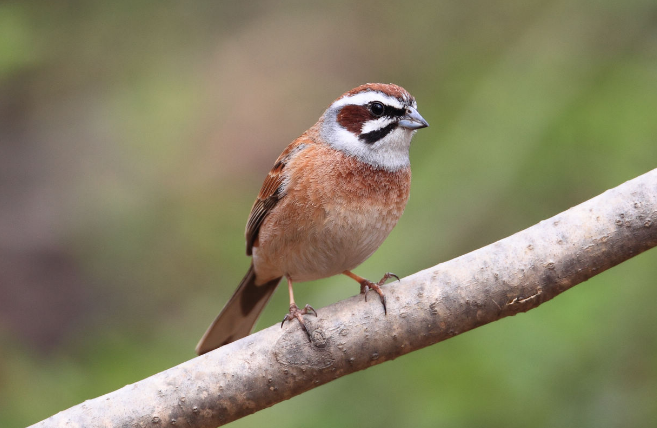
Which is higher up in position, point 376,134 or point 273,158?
point 273,158

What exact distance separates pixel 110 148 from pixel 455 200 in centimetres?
441

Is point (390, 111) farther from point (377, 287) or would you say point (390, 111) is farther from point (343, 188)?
point (377, 287)

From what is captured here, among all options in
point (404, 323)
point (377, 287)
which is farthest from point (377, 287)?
point (404, 323)

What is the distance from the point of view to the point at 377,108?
168 inches

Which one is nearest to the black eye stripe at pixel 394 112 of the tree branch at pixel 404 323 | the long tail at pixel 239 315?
the tree branch at pixel 404 323

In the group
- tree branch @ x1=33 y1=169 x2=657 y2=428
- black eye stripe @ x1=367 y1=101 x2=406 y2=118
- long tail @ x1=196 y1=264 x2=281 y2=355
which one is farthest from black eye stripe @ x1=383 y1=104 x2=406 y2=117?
long tail @ x1=196 y1=264 x2=281 y2=355

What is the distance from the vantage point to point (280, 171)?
452 centimetres

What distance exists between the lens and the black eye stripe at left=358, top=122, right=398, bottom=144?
4.26m

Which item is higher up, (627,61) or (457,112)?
(457,112)

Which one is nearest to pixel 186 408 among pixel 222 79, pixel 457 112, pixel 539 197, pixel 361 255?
pixel 361 255

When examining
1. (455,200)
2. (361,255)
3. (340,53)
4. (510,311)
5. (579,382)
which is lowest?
(579,382)

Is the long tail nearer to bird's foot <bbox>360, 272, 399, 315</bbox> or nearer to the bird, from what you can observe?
the bird

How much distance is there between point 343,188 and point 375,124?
451mm

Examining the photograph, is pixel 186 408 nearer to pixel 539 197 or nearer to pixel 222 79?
pixel 539 197
